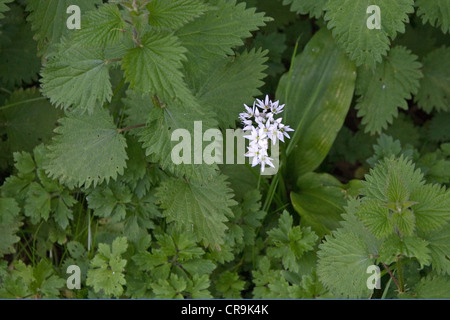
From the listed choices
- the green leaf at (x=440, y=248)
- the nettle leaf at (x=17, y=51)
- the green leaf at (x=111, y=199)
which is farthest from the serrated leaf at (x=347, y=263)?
the nettle leaf at (x=17, y=51)

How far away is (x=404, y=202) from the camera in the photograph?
220cm

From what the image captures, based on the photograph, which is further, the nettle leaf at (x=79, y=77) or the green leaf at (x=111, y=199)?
the green leaf at (x=111, y=199)

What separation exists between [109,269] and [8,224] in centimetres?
70

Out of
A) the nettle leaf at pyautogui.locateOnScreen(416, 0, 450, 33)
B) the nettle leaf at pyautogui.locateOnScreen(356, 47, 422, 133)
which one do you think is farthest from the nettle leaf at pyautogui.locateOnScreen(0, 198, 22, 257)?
the nettle leaf at pyautogui.locateOnScreen(416, 0, 450, 33)

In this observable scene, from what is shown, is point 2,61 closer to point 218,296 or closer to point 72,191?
point 72,191

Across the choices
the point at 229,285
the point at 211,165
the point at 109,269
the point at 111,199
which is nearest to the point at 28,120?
the point at 111,199

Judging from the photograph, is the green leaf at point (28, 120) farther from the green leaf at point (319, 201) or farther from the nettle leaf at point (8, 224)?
the green leaf at point (319, 201)

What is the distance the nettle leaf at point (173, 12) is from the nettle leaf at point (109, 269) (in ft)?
4.22

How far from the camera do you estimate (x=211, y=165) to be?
7.25 feet

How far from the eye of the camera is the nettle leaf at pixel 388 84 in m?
3.04
